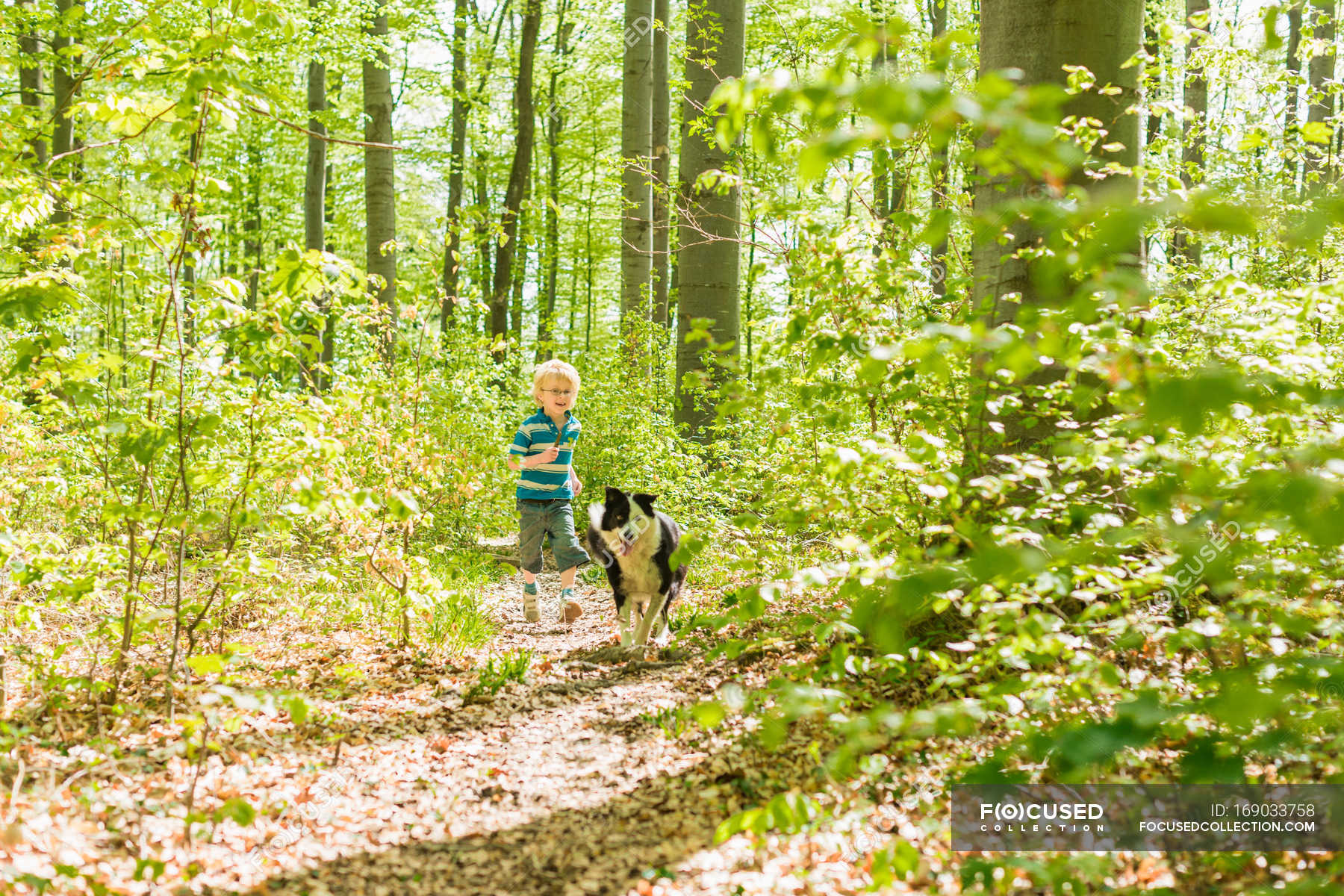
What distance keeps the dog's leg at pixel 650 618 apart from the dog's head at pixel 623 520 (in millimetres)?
359

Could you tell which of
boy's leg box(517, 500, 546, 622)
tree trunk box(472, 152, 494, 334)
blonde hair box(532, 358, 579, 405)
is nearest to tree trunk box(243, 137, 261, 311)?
tree trunk box(472, 152, 494, 334)

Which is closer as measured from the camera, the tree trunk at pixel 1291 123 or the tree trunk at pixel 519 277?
the tree trunk at pixel 1291 123

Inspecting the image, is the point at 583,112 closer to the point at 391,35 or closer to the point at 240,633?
the point at 391,35

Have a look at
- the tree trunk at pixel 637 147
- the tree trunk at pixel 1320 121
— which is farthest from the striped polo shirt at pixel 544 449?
the tree trunk at pixel 1320 121

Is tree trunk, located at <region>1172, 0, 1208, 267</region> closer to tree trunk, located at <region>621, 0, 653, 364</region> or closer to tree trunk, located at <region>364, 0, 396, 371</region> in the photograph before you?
tree trunk, located at <region>621, 0, 653, 364</region>

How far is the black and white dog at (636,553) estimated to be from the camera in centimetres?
497

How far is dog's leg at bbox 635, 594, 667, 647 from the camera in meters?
5.09

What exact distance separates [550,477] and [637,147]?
6.18 m

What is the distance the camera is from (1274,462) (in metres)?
2.75

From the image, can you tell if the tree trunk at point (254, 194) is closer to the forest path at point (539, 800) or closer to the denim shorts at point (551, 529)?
the denim shorts at point (551, 529)

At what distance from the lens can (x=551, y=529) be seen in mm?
6320

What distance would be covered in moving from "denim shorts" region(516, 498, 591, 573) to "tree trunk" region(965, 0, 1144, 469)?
3359mm

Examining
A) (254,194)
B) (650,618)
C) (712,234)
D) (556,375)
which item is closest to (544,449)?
(556,375)

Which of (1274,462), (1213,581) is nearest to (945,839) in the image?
(1213,581)
